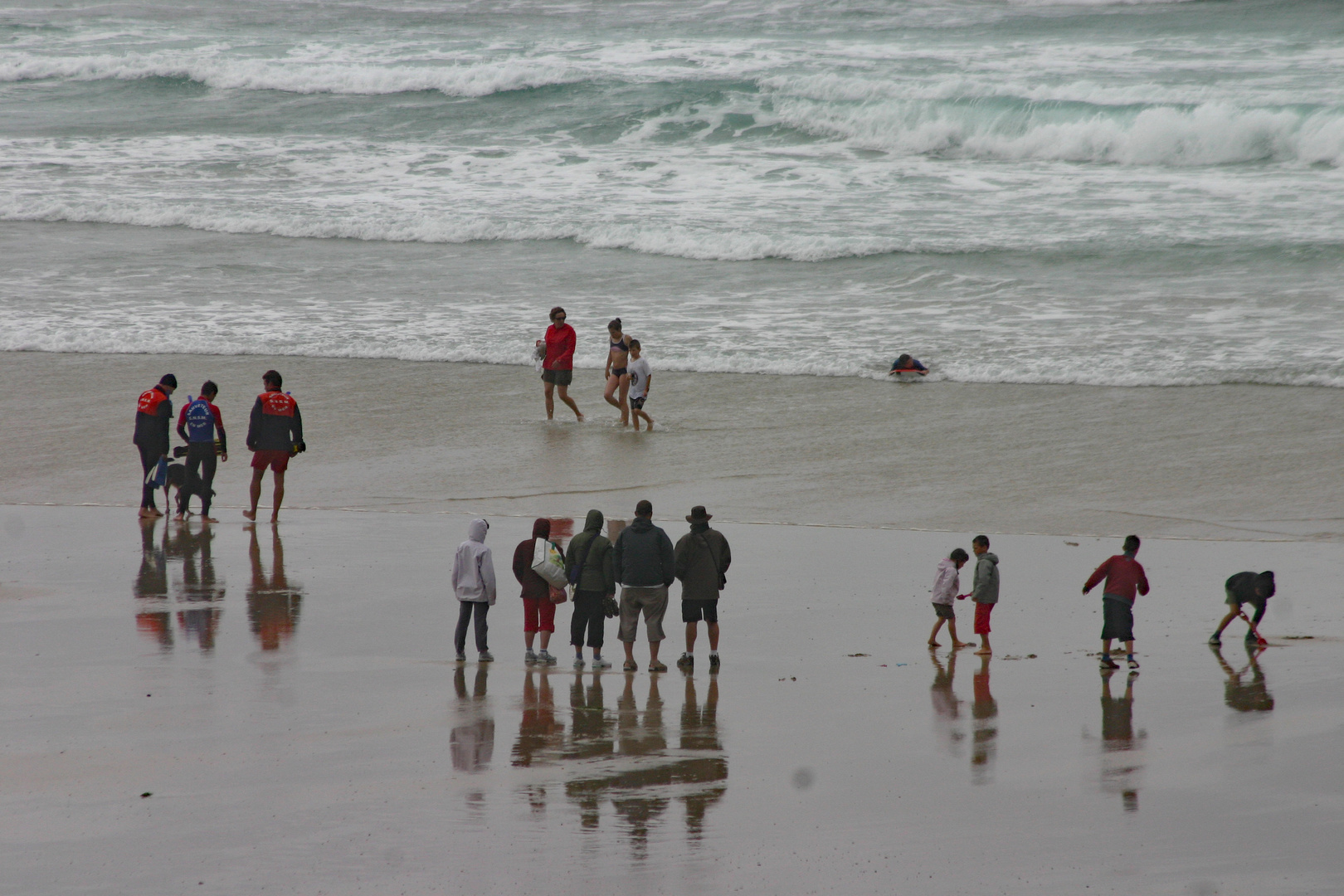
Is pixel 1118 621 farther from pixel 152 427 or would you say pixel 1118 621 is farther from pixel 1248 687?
pixel 152 427

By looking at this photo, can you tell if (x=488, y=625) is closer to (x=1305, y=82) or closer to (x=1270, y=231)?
(x=1270, y=231)

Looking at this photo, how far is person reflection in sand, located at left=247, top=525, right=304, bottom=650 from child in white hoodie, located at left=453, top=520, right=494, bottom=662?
1.16m

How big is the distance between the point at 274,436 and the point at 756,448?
4.98m

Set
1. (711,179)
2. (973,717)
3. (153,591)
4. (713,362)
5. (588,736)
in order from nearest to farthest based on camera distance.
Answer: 1. (588,736)
2. (973,717)
3. (153,591)
4. (713,362)
5. (711,179)

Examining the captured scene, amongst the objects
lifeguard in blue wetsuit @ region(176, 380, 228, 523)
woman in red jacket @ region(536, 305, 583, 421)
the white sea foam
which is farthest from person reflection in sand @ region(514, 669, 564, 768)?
the white sea foam

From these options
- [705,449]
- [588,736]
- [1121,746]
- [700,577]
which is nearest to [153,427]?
[705,449]

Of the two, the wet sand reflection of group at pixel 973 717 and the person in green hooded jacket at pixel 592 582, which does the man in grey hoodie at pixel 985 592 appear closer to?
the wet sand reflection of group at pixel 973 717

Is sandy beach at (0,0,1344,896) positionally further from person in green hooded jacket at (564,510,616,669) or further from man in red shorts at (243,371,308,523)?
person in green hooded jacket at (564,510,616,669)

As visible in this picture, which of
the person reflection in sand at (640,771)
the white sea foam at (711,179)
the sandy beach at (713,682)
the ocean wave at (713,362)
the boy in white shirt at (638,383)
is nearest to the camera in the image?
the sandy beach at (713,682)

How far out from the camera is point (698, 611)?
8758 millimetres

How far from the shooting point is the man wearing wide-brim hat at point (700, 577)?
28.7 feet

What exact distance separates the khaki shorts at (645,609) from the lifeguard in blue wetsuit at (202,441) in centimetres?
524

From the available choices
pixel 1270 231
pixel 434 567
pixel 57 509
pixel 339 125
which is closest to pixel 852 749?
pixel 434 567

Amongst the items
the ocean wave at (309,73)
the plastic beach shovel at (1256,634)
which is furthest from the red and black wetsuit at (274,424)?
the ocean wave at (309,73)
